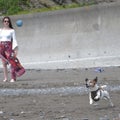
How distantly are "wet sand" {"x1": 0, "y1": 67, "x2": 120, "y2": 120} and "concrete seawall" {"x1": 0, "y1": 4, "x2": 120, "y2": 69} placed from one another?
476 mm

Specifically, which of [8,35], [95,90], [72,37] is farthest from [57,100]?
[72,37]

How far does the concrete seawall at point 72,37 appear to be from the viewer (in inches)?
523

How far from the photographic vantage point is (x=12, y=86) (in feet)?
35.7

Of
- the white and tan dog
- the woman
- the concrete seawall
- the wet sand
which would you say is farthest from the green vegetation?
the white and tan dog

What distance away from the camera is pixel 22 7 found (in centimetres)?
1555

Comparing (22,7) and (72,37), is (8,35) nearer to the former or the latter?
(72,37)

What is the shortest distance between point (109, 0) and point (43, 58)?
2.85 metres

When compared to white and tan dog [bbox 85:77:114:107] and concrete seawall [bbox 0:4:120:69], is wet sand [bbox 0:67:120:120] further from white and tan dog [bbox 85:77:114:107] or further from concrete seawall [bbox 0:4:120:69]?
concrete seawall [bbox 0:4:120:69]

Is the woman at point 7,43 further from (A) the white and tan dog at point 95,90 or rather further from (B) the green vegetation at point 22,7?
(A) the white and tan dog at point 95,90

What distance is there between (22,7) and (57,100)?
683cm

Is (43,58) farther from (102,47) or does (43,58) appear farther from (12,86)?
(12,86)

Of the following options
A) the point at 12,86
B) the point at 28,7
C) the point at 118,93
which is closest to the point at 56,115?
the point at 118,93

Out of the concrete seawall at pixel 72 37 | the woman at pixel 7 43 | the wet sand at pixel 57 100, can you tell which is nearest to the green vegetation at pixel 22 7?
the concrete seawall at pixel 72 37

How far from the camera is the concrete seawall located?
1327 centimetres
